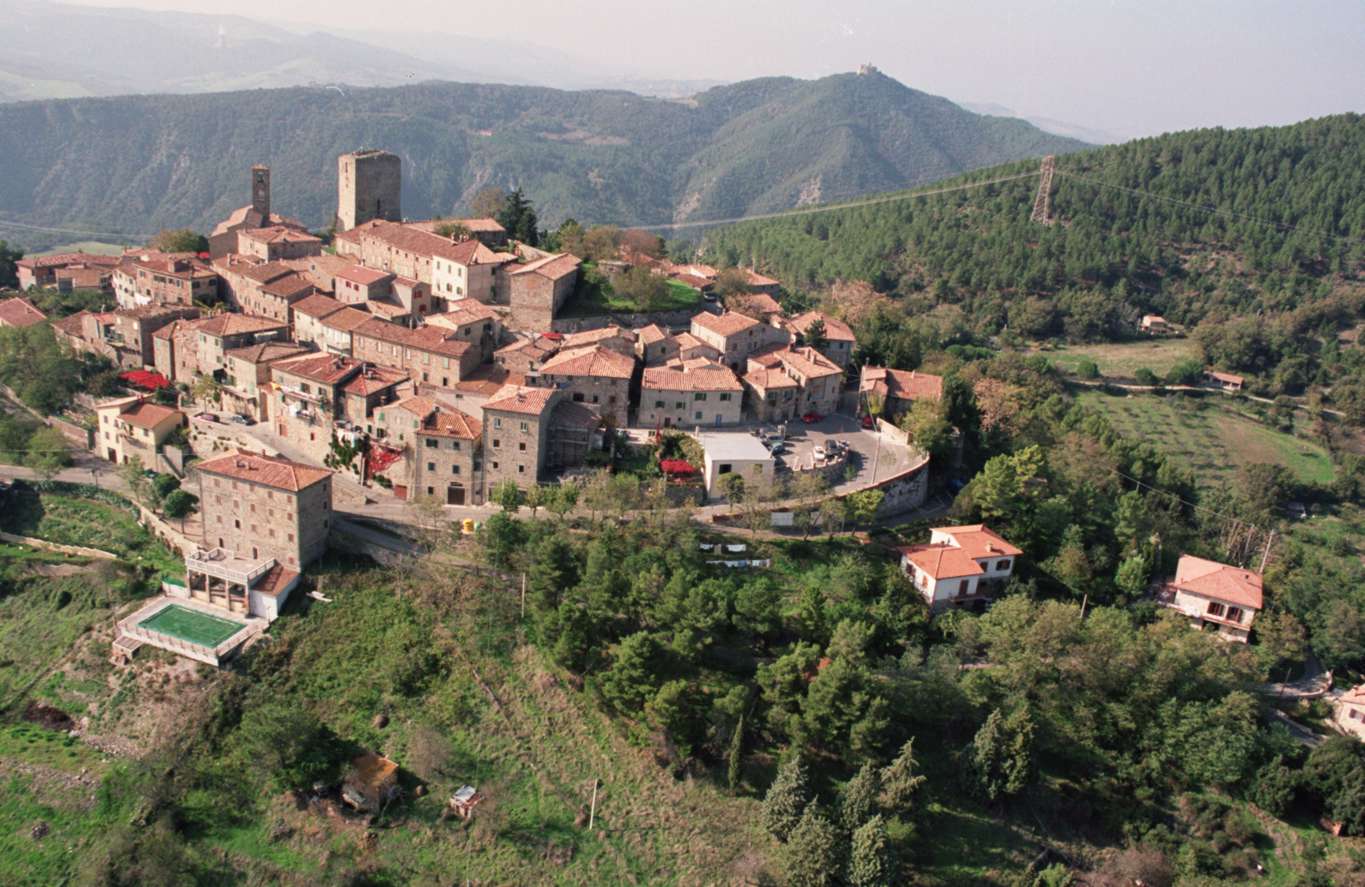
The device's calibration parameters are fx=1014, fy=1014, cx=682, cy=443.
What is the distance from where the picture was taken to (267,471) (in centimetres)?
3528

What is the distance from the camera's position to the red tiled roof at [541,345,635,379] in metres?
40.7

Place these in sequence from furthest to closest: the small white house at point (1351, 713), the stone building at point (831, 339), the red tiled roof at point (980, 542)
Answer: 1. the stone building at point (831, 339)
2. the red tiled roof at point (980, 542)
3. the small white house at point (1351, 713)

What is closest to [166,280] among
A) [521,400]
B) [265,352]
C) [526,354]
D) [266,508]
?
[265,352]

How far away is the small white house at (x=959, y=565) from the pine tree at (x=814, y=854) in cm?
1129

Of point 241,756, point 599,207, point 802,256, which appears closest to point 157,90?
point 599,207

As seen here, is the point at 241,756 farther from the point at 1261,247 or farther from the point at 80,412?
the point at 1261,247

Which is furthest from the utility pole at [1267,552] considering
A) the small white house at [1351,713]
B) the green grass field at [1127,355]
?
the green grass field at [1127,355]

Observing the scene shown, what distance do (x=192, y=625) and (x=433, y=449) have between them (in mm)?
9969

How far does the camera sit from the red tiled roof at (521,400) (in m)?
36.7

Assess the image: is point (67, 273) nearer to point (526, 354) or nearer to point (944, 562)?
point (526, 354)

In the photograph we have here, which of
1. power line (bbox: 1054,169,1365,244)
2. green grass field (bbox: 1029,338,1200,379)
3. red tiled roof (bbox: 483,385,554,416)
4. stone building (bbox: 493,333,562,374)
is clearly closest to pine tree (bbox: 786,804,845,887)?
red tiled roof (bbox: 483,385,554,416)

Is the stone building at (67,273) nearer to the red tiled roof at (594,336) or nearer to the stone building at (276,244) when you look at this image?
the stone building at (276,244)

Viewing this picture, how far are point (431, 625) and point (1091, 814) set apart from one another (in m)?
21.6

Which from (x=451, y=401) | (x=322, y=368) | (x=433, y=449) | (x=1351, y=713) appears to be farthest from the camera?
(x=322, y=368)
